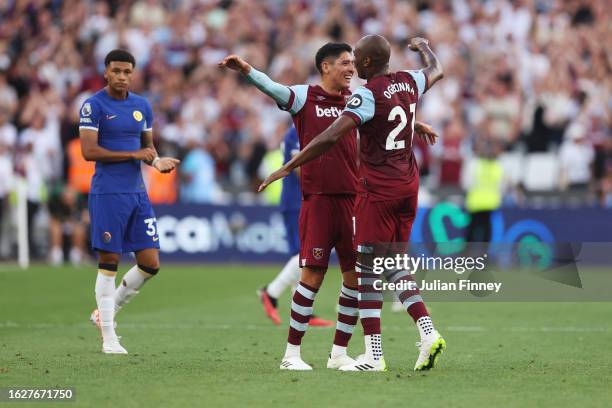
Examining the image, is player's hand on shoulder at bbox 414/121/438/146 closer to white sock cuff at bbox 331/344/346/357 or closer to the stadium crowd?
white sock cuff at bbox 331/344/346/357

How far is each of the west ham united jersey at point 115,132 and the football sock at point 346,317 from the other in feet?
8.49

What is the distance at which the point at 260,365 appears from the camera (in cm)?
1016

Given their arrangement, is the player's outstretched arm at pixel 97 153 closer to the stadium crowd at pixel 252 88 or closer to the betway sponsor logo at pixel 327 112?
the betway sponsor logo at pixel 327 112

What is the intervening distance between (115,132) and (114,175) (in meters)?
0.42

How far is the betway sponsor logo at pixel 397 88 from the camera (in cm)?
959

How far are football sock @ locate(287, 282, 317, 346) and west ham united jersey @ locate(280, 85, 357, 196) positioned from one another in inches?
33.1

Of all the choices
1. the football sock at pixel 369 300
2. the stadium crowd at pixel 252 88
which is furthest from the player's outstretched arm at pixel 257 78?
the stadium crowd at pixel 252 88

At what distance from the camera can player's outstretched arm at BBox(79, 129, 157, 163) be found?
36.6 feet

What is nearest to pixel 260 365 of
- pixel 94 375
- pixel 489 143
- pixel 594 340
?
pixel 94 375

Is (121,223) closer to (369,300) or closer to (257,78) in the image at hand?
(257,78)

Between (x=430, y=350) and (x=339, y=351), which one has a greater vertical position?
(x=430, y=350)

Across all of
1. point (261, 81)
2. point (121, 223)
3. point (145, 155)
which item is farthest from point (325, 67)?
point (121, 223)

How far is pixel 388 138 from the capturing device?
967cm

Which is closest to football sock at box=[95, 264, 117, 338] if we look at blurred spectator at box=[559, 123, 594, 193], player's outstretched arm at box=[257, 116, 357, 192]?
player's outstretched arm at box=[257, 116, 357, 192]
